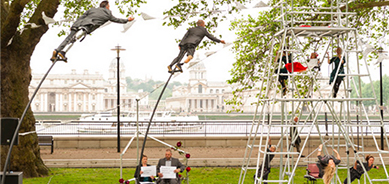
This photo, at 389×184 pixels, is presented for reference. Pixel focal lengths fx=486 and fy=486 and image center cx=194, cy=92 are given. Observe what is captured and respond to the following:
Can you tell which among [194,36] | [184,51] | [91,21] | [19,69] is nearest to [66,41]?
[91,21]

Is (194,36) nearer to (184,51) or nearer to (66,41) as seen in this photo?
(184,51)

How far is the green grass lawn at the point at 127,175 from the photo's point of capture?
13.1 metres

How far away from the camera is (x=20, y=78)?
42.7 ft

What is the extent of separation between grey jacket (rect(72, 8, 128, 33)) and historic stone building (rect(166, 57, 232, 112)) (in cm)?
9714

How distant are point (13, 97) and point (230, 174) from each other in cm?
653

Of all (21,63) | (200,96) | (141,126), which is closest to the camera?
(21,63)

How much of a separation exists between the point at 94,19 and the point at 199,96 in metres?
111

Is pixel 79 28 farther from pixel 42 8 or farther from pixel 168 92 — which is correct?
pixel 168 92

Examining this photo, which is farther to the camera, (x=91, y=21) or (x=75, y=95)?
(x=75, y=95)

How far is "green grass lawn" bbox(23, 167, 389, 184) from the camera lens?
43.0 feet

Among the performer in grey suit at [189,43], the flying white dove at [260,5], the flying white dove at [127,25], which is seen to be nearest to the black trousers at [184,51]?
the performer in grey suit at [189,43]

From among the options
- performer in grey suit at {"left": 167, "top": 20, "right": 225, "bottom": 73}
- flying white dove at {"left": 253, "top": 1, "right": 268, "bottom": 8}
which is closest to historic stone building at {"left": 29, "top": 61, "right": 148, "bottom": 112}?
flying white dove at {"left": 253, "top": 1, "right": 268, "bottom": 8}

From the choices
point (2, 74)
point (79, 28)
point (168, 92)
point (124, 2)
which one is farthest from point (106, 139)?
point (168, 92)

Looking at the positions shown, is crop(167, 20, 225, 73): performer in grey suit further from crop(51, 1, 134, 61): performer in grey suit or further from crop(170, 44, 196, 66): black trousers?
crop(51, 1, 134, 61): performer in grey suit
